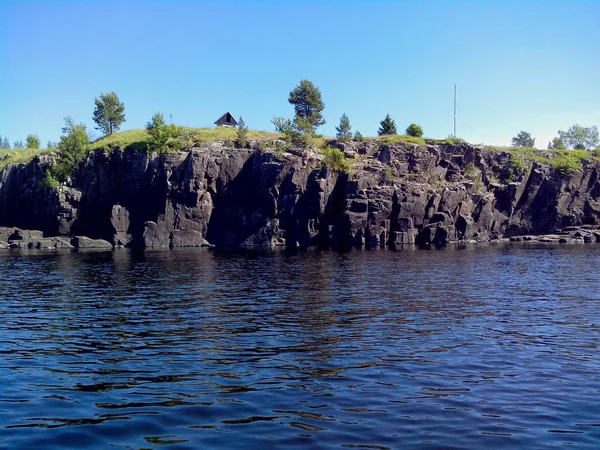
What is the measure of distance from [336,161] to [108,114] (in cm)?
5927

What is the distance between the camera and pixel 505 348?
21.8 meters

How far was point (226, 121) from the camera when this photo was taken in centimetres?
13138

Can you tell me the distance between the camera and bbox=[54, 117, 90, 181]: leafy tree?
106562 millimetres

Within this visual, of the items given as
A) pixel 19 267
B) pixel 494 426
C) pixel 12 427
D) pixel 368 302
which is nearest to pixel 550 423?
pixel 494 426

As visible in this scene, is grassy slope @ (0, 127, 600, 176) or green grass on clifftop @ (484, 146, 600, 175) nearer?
grassy slope @ (0, 127, 600, 176)

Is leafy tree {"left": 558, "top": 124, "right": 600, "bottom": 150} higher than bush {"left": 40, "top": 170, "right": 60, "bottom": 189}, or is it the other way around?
leafy tree {"left": 558, "top": 124, "right": 600, "bottom": 150}

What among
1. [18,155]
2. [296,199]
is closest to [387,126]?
[296,199]

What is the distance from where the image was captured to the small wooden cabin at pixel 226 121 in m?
131

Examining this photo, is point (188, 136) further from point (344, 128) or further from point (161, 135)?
point (344, 128)

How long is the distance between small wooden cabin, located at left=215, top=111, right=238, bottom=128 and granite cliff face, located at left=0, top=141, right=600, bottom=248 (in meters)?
26.1

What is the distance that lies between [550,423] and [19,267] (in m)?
56.0

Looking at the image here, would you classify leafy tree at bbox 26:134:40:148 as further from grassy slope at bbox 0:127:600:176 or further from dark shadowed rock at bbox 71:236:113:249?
dark shadowed rock at bbox 71:236:113:249

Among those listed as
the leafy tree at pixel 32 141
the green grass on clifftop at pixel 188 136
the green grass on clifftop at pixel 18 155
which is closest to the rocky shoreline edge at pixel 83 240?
the green grass on clifftop at pixel 188 136

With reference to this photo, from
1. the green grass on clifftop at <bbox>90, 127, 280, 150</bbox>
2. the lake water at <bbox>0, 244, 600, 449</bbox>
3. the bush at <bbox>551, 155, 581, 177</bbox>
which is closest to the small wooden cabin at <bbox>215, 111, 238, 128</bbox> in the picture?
the green grass on clifftop at <bbox>90, 127, 280, 150</bbox>
